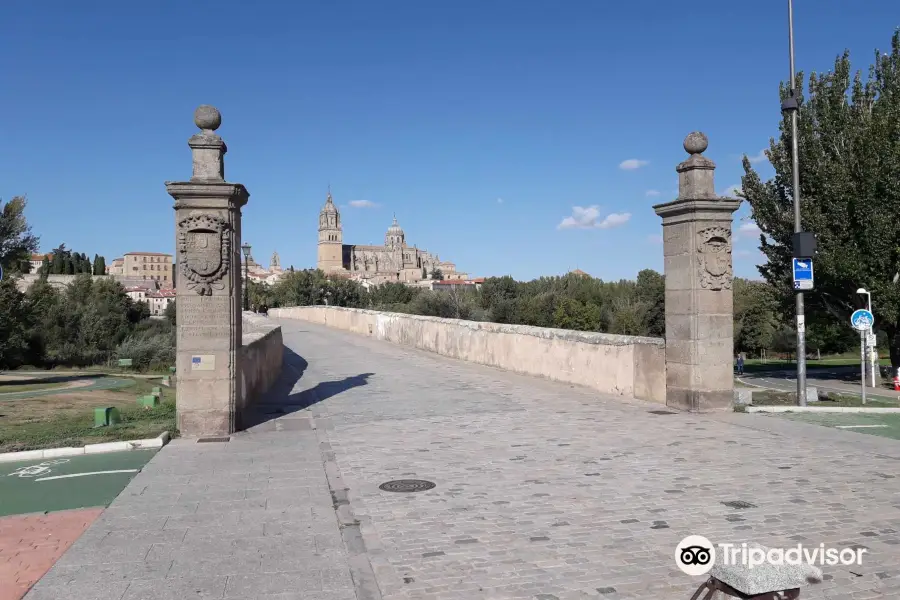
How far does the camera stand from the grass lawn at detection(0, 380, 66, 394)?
64.1 feet

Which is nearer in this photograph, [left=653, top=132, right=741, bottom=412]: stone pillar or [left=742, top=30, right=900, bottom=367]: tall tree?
[left=653, top=132, right=741, bottom=412]: stone pillar

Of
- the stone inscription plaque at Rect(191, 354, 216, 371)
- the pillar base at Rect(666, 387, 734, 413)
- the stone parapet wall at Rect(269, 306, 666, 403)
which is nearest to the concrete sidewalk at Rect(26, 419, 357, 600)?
the stone inscription plaque at Rect(191, 354, 216, 371)

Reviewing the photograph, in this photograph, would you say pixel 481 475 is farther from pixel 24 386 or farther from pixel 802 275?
pixel 24 386

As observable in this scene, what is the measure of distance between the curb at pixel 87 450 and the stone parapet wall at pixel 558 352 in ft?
25.4

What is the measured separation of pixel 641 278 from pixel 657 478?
75.1 meters

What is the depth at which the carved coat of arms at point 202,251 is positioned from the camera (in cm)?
880

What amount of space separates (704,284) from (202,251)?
24.4ft

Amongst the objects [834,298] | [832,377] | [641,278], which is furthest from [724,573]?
[641,278]

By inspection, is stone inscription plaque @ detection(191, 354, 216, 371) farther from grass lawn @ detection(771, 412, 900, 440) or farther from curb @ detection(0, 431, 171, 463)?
grass lawn @ detection(771, 412, 900, 440)

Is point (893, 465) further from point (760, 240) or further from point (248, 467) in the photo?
point (760, 240)

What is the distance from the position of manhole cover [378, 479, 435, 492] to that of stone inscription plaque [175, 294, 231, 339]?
3.73m

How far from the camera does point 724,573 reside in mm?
2561

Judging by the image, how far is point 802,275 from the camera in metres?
12.4

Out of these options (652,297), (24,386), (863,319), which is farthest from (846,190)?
(652,297)
